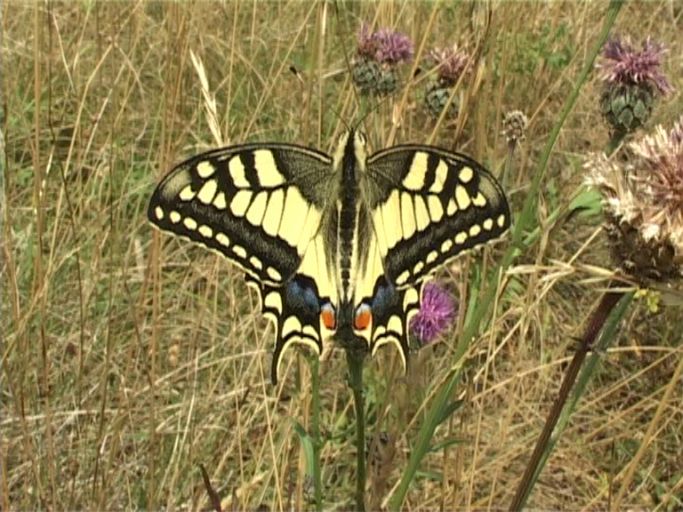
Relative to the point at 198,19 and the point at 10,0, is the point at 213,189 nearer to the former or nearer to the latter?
the point at 198,19

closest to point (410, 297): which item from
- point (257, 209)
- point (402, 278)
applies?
point (402, 278)

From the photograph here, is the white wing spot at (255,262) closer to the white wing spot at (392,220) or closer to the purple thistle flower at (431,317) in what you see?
the white wing spot at (392,220)

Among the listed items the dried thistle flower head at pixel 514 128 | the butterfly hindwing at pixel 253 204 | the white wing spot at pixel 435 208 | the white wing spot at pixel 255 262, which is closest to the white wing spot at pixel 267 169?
the butterfly hindwing at pixel 253 204

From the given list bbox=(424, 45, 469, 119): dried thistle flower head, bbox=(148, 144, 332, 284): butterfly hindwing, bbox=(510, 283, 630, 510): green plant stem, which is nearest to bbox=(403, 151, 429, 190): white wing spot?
bbox=(148, 144, 332, 284): butterfly hindwing

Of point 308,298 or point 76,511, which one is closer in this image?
point 308,298

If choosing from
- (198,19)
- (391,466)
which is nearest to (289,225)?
(391,466)

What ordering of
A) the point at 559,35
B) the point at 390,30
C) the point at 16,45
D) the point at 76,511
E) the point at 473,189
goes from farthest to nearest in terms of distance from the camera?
the point at 559,35 < the point at 16,45 < the point at 390,30 < the point at 76,511 < the point at 473,189

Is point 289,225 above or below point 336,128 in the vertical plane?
below
